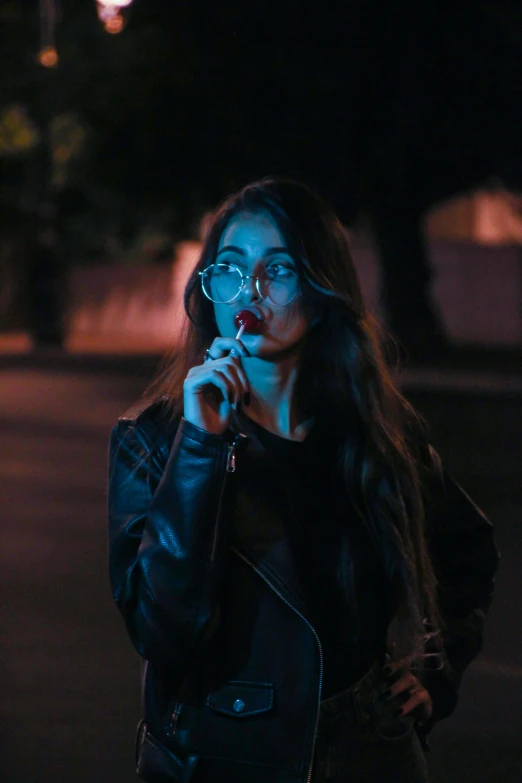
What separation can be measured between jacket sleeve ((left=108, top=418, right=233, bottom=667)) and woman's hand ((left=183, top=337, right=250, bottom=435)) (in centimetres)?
2

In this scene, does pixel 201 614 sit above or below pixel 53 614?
above

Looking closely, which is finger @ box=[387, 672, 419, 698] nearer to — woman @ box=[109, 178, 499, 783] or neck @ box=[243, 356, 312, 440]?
woman @ box=[109, 178, 499, 783]

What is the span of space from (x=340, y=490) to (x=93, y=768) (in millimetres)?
2881

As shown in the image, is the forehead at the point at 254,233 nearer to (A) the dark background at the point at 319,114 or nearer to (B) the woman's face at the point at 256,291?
(B) the woman's face at the point at 256,291

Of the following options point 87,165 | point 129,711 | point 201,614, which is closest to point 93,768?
point 129,711

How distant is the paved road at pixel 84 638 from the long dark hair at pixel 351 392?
259 centimetres

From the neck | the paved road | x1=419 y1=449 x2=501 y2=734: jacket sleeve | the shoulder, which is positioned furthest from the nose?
the paved road

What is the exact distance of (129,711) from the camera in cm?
544

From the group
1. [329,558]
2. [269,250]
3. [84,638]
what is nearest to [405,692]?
[329,558]

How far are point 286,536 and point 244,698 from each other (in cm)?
26

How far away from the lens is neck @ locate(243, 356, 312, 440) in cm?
230

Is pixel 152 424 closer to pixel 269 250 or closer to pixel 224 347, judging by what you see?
pixel 224 347

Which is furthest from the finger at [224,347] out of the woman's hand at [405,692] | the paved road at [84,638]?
the paved road at [84,638]

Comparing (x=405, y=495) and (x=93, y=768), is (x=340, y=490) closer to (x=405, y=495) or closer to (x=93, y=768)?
(x=405, y=495)
